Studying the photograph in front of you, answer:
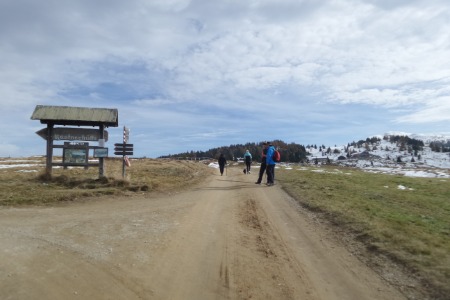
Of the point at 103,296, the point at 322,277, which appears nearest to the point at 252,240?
the point at 322,277

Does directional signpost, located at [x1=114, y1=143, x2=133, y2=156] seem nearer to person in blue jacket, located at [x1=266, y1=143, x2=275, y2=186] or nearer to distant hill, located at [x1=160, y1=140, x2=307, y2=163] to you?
person in blue jacket, located at [x1=266, y1=143, x2=275, y2=186]

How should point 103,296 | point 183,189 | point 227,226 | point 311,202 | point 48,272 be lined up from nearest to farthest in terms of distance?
1. point 103,296
2. point 48,272
3. point 227,226
4. point 311,202
5. point 183,189

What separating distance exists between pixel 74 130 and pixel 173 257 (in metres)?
15.0

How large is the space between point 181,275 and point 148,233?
2.77m

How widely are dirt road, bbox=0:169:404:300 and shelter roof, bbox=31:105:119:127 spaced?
8654 millimetres

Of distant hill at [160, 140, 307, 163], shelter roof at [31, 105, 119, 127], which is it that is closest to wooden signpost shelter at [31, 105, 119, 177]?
shelter roof at [31, 105, 119, 127]

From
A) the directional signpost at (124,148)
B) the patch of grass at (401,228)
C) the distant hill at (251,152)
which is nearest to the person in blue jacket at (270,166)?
the patch of grass at (401,228)

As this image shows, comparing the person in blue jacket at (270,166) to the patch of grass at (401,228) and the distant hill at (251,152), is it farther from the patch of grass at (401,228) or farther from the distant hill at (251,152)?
the distant hill at (251,152)

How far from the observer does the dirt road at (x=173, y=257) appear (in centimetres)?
644

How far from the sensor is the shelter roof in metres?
20.3

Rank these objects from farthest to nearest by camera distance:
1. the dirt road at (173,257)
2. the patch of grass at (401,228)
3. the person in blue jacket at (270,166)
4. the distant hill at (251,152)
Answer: the distant hill at (251,152) → the person in blue jacket at (270,166) → the patch of grass at (401,228) → the dirt road at (173,257)

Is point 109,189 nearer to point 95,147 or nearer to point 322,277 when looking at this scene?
point 95,147

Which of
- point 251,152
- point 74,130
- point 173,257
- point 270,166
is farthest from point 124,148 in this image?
point 251,152

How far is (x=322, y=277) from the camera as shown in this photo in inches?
285
